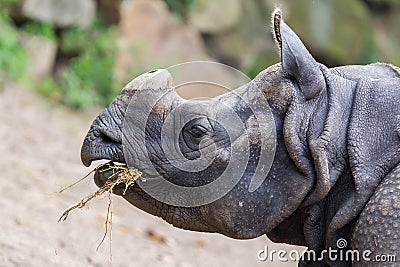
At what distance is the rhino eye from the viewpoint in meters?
3.66

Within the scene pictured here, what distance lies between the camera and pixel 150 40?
14.2 m

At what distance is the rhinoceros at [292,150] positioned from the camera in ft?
11.1

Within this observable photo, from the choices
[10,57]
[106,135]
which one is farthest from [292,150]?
Result: [10,57]

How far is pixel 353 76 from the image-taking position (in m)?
3.68

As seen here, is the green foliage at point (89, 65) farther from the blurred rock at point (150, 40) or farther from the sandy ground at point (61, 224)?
the sandy ground at point (61, 224)

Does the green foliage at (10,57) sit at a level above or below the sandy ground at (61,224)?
A: below

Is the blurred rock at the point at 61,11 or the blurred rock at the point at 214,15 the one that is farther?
the blurred rock at the point at 214,15

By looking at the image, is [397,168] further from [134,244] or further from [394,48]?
[394,48]

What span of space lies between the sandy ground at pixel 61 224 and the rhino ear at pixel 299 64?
169 cm

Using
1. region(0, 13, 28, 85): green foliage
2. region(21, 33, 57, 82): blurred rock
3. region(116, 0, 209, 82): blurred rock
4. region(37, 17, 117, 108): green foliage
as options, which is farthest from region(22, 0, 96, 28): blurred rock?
region(116, 0, 209, 82): blurred rock

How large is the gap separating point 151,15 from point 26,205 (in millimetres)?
7976

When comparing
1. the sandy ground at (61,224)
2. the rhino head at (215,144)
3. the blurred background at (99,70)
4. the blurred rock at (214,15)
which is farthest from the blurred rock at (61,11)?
the rhino head at (215,144)

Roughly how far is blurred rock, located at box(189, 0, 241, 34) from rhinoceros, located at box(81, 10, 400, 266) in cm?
1195

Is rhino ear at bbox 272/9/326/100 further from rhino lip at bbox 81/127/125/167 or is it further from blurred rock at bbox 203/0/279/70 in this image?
blurred rock at bbox 203/0/279/70
